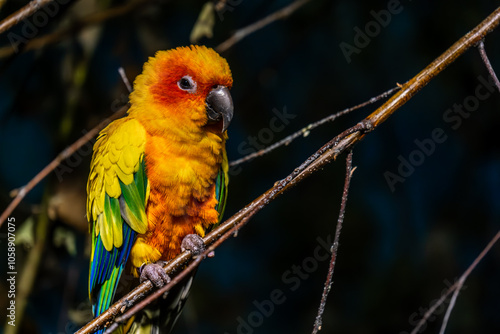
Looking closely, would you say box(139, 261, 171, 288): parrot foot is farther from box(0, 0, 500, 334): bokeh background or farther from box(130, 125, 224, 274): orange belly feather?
Answer: box(0, 0, 500, 334): bokeh background

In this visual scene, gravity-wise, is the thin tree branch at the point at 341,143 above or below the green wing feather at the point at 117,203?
below

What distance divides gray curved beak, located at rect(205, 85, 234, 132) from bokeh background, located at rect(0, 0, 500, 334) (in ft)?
2.65

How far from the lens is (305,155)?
338 centimetres

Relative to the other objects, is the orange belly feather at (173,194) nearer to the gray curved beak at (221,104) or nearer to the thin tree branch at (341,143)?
the gray curved beak at (221,104)

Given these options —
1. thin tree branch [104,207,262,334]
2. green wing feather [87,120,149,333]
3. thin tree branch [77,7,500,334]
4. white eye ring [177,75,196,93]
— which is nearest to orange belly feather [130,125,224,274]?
green wing feather [87,120,149,333]

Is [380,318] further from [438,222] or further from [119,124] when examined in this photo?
[119,124]

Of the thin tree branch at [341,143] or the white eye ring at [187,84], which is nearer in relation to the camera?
the thin tree branch at [341,143]

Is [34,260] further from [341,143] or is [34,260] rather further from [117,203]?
[341,143]

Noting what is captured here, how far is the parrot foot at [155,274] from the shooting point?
1812 millimetres

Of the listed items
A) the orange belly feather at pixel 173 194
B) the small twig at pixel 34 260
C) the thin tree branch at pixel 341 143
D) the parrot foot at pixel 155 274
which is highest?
the small twig at pixel 34 260

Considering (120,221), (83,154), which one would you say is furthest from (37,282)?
(120,221)

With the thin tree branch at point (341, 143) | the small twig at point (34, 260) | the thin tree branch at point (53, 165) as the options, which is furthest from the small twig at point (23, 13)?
the small twig at point (34, 260)

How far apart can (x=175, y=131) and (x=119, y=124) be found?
20cm

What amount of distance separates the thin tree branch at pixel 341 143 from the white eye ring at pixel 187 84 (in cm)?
69
